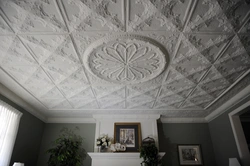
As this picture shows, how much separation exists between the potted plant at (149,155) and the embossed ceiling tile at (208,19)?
3.18m

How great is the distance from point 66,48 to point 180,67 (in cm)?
182

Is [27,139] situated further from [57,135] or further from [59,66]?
[59,66]

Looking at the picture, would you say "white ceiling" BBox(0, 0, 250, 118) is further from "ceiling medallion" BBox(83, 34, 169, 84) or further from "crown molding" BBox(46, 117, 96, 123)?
"crown molding" BBox(46, 117, 96, 123)

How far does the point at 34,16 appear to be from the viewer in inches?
69.0

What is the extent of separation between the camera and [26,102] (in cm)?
393

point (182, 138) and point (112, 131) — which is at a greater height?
point (112, 131)

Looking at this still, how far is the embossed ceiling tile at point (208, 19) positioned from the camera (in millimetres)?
1649

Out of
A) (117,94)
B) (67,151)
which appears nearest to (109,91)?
(117,94)

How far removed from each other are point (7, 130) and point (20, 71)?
1.46m

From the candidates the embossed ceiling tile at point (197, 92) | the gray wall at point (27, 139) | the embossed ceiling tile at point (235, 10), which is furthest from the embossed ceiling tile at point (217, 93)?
the gray wall at point (27, 139)

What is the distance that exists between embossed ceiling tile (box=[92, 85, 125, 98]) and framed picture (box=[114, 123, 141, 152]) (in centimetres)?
149

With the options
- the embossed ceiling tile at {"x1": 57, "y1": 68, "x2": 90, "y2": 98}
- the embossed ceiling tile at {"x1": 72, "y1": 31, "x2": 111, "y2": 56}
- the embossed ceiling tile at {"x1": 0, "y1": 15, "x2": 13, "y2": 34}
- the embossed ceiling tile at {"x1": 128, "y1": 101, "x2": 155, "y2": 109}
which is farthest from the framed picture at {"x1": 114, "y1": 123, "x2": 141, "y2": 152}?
the embossed ceiling tile at {"x1": 0, "y1": 15, "x2": 13, "y2": 34}

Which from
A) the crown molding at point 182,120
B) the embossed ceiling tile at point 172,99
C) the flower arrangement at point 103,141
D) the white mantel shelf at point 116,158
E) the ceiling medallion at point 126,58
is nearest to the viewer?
the ceiling medallion at point 126,58

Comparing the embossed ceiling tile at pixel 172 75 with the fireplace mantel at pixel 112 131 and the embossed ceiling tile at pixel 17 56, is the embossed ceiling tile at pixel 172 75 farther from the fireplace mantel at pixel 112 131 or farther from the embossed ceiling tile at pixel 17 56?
the embossed ceiling tile at pixel 17 56
